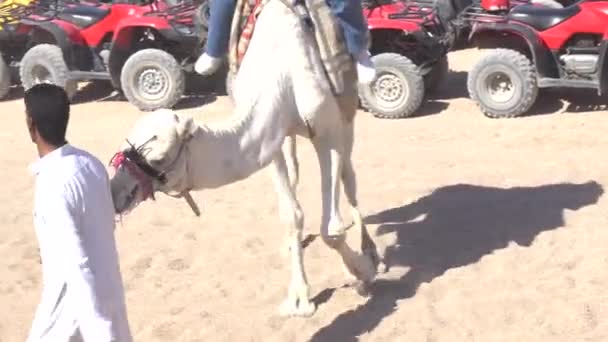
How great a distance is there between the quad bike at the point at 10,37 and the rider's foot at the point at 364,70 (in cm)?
780

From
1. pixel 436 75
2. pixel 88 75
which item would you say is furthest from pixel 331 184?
pixel 88 75

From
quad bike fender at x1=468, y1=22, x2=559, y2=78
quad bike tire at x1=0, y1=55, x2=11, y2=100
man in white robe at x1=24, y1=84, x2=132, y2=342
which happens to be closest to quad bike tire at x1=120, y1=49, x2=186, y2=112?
quad bike tire at x1=0, y1=55, x2=11, y2=100

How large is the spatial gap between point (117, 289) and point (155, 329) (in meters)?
2.40

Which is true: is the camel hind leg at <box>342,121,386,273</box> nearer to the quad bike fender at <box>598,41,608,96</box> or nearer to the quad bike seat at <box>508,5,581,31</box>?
the quad bike fender at <box>598,41,608,96</box>

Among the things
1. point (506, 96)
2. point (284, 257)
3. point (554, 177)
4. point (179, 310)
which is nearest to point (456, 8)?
point (506, 96)

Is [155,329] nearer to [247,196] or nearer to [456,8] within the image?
[247,196]

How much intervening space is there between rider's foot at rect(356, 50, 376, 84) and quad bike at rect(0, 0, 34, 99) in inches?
307

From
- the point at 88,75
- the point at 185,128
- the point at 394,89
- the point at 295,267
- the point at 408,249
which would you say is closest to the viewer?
the point at 185,128

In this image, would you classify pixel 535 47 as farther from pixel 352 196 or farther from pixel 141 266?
pixel 141 266

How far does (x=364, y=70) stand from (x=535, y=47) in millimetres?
4556

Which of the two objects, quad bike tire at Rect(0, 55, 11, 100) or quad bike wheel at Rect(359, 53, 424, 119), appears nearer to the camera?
quad bike wheel at Rect(359, 53, 424, 119)

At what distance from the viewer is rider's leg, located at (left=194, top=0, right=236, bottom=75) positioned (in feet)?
20.9

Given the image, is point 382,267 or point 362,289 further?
point 382,267

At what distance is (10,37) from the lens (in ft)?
44.6
